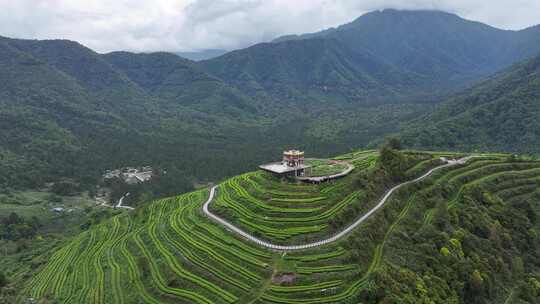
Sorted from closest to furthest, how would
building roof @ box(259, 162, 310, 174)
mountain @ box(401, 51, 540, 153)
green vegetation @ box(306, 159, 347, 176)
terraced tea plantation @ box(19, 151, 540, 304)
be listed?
terraced tea plantation @ box(19, 151, 540, 304) < building roof @ box(259, 162, 310, 174) < green vegetation @ box(306, 159, 347, 176) < mountain @ box(401, 51, 540, 153)

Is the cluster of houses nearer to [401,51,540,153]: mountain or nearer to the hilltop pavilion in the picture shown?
the hilltop pavilion

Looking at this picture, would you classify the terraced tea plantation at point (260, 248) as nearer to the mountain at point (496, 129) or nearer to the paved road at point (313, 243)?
the paved road at point (313, 243)

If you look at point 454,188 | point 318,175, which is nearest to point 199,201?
point 318,175

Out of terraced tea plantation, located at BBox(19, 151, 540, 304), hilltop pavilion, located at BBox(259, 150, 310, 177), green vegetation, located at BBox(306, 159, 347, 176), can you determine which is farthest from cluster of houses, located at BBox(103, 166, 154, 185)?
hilltop pavilion, located at BBox(259, 150, 310, 177)

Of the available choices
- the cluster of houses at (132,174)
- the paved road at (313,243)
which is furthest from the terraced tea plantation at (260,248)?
the cluster of houses at (132,174)

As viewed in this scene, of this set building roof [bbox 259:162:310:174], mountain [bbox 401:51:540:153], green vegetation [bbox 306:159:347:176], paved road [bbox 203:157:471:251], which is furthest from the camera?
mountain [bbox 401:51:540:153]

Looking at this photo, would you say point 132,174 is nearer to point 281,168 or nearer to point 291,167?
point 281,168
